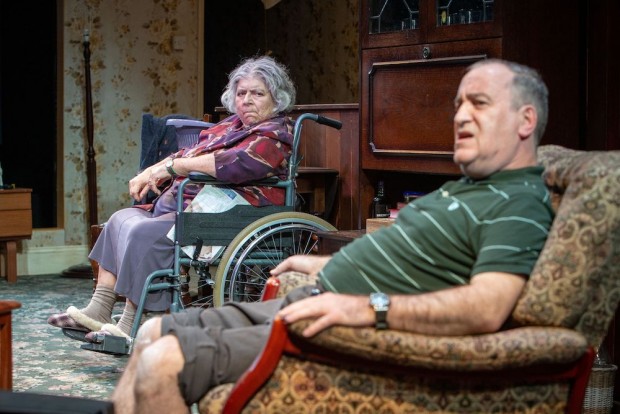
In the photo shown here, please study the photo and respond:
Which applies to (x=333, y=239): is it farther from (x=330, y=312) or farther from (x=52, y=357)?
(x=330, y=312)

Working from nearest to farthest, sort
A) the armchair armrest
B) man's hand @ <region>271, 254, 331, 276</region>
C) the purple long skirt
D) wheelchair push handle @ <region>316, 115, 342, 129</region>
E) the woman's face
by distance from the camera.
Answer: the armchair armrest → man's hand @ <region>271, 254, 331, 276</region> → the purple long skirt → wheelchair push handle @ <region>316, 115, 342, 129</region> → the woman's face

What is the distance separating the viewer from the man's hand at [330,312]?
1.89 meters

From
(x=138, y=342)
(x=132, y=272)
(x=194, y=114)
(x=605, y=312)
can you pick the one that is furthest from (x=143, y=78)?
(x=605, y=312)

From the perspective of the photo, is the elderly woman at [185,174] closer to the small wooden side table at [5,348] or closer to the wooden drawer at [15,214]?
the small wooden side table at [5,348]

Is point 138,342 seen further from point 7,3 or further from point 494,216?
point 7,3

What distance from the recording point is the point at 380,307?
1.93m

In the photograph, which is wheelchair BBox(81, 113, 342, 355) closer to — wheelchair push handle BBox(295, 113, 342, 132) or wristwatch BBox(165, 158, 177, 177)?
wheelchair push handle BBox(295, 113, 342, 132)

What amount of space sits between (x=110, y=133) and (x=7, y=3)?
1052 millimetres

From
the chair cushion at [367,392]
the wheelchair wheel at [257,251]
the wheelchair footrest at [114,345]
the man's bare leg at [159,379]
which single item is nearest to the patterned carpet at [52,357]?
the wheelchair footrest at [114,345]

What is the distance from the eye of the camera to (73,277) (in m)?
6.29

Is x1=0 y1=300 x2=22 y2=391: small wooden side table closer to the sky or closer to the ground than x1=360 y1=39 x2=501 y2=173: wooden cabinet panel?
closer to the ground

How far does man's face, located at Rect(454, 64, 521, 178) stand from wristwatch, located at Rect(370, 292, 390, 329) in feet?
1.30

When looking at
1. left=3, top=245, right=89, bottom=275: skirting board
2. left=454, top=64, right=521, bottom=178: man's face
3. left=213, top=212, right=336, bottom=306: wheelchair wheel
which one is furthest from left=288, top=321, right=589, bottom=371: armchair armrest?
left=3, top=245, right=89, bottom=275: skirting board

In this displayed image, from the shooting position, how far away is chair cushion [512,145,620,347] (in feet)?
6.49
